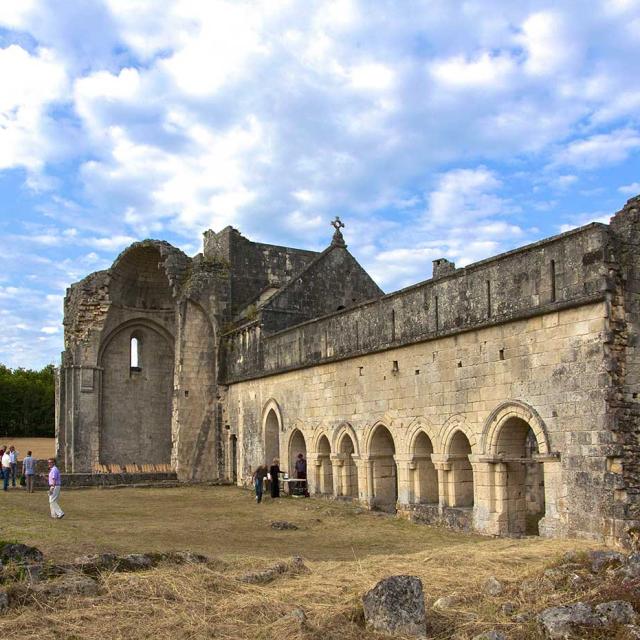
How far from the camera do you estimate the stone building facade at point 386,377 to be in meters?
11.5

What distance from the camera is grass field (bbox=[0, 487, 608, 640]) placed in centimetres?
650

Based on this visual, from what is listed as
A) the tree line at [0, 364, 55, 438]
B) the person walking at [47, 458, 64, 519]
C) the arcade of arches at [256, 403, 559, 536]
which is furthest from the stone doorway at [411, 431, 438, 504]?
the tree line at [0, 364, 55, 438]

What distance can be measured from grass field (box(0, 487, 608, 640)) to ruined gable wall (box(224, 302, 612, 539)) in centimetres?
100

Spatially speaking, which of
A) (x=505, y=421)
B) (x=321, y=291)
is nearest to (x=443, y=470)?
(x=505, y=421)

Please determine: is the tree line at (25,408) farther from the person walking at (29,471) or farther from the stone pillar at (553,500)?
the stone pillar at (553,500)

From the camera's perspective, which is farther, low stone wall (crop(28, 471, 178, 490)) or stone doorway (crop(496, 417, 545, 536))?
low stone wall (crop(28, 471, 178, 490))

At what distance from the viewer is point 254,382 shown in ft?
79.0

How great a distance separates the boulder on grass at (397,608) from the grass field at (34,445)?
40.3 metres

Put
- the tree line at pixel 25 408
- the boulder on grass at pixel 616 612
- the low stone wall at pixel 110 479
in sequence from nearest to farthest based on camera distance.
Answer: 1. the boulder on grass at pixel 616 612
2. the low stone wall at pixel 110 479
3. the tree line at pixel 25 408

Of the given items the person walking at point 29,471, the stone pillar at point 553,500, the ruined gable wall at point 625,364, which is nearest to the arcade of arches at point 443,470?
the stone pillar at point 553,500

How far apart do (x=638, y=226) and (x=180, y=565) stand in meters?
8.12

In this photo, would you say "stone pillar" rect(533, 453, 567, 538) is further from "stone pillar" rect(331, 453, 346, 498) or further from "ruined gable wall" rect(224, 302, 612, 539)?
"stone pillar" rect(331, 453, 346, 498)

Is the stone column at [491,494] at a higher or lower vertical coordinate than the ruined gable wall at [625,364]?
lower

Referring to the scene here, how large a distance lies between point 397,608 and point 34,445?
48.3 metres
